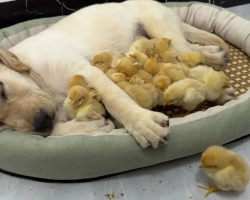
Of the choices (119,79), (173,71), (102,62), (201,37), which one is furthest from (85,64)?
(201,37)

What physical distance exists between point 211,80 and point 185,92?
0.52 feet

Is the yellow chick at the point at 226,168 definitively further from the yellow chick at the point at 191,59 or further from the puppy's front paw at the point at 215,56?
the puppy's front paw at the point at 215,56

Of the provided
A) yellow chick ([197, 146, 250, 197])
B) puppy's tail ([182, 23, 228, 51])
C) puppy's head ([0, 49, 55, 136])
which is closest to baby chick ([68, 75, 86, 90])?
puppy's head ([0, 49, 55, 136])

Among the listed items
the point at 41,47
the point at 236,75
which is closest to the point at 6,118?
the point at 41,47

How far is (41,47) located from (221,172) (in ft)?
3.49

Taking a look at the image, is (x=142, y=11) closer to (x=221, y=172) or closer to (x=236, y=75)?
(x=236, y=75)

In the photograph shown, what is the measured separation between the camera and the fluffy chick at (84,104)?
4.39ft

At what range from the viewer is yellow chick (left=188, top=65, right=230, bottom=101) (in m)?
1.46

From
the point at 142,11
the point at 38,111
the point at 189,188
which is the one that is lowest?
the point at 189,188

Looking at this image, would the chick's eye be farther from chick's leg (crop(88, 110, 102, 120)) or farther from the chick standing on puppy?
A: chick's leg (crop(88, 110, 102, 120))

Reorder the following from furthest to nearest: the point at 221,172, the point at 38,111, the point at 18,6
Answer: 1. the point at 18,6
2. the point at 38,111
3. the point at 221,172

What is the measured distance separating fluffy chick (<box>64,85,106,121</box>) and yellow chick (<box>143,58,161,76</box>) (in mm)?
290

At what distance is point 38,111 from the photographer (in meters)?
1.34

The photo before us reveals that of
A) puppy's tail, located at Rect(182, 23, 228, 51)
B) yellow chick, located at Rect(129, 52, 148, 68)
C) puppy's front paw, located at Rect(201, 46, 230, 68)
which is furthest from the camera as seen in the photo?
puppy's tail, located at Rect(182, 23, 228, 51)
